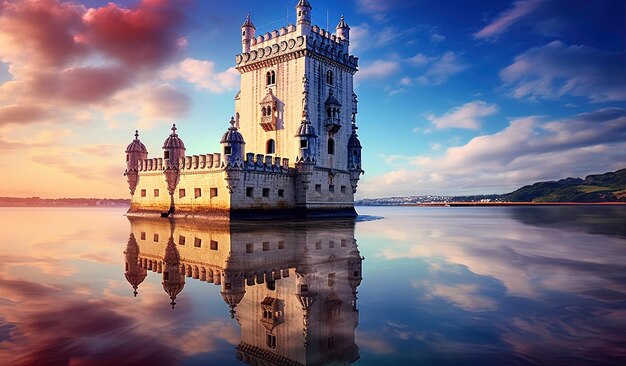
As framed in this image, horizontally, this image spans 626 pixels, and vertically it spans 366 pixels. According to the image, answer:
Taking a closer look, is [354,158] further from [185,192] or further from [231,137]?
[185,192]

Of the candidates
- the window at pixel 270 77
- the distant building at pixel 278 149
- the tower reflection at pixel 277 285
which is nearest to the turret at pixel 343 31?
the distant building at pixel 278 149

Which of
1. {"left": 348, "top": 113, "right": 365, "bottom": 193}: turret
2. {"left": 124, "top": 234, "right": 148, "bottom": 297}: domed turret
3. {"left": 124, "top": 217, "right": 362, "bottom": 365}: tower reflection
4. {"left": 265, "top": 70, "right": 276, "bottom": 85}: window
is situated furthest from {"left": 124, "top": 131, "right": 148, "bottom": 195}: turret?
{"left": 124, "top": 234, "right": 148, "bottom": 297}: domed turret

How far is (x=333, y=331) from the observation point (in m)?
6.19

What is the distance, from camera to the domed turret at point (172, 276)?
345 inches

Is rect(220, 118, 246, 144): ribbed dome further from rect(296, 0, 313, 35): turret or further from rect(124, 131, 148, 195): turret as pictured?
rect(124, 131, 148, 195): turret

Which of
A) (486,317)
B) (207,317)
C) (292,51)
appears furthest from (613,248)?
(292,51)

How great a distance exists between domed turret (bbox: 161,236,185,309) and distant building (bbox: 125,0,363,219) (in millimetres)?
18864

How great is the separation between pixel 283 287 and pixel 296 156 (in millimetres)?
29570

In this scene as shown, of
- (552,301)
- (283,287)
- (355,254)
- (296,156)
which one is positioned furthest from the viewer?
(296,156)

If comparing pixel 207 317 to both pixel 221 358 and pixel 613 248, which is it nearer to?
pixel 221 358

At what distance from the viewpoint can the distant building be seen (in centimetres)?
3449

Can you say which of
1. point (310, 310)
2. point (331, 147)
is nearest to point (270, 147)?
point (331, 147)

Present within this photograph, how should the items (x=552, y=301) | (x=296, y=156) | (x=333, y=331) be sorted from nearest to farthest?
(x=333, y=331) → (x=552, y=301) → (x=296, y=156)

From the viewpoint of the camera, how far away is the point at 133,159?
4369 centimetres
